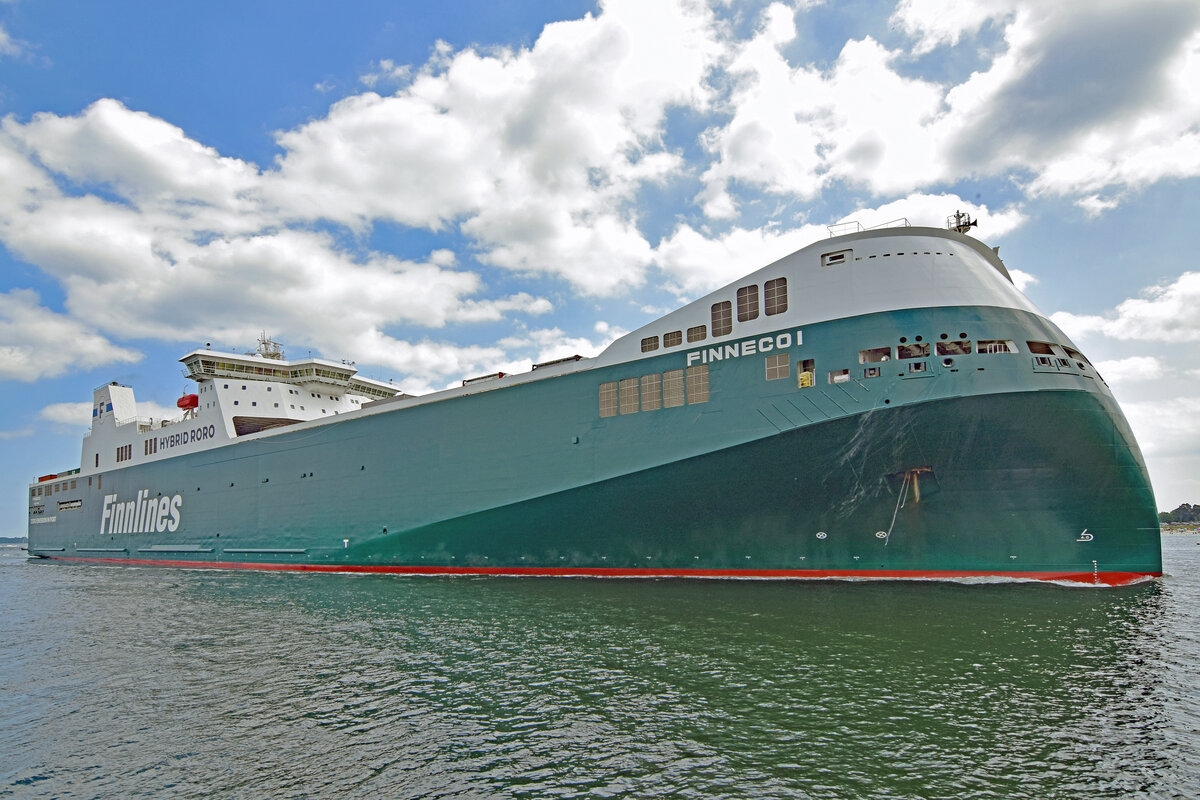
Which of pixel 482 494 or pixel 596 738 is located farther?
pixel 482 494

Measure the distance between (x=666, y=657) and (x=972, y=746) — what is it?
4.63 m

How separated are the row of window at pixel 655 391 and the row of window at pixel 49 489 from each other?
145ft

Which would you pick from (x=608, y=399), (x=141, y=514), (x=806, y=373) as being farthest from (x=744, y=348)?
(x=141, y=514)

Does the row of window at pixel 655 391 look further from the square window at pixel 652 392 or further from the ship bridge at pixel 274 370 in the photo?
the ship bridge at pixel 274 370

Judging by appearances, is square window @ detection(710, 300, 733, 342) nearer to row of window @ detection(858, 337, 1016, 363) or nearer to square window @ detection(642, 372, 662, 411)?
square window @ detection(642, 372, 662, 411)

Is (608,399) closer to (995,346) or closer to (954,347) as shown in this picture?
Result: (954,347)

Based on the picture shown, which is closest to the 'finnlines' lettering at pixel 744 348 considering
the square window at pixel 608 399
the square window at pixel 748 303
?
the square window at pixel 748 303

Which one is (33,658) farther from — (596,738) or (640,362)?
(640,362)

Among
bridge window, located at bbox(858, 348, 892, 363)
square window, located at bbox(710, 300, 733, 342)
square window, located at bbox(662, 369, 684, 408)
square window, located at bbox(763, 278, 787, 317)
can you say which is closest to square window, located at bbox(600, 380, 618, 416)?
square window, located at bbox(662, 369, 684, 408)

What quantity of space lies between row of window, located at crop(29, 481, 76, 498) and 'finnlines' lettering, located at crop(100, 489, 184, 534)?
22.5ft

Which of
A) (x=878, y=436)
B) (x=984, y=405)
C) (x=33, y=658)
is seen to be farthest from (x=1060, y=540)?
(x=33, y=658)

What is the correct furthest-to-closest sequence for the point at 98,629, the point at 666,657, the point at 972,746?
the point at 98,629 → the point at 666,657 → the point at 972,746

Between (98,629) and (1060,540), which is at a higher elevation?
(1060,540)

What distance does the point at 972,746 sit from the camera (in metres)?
6.70
